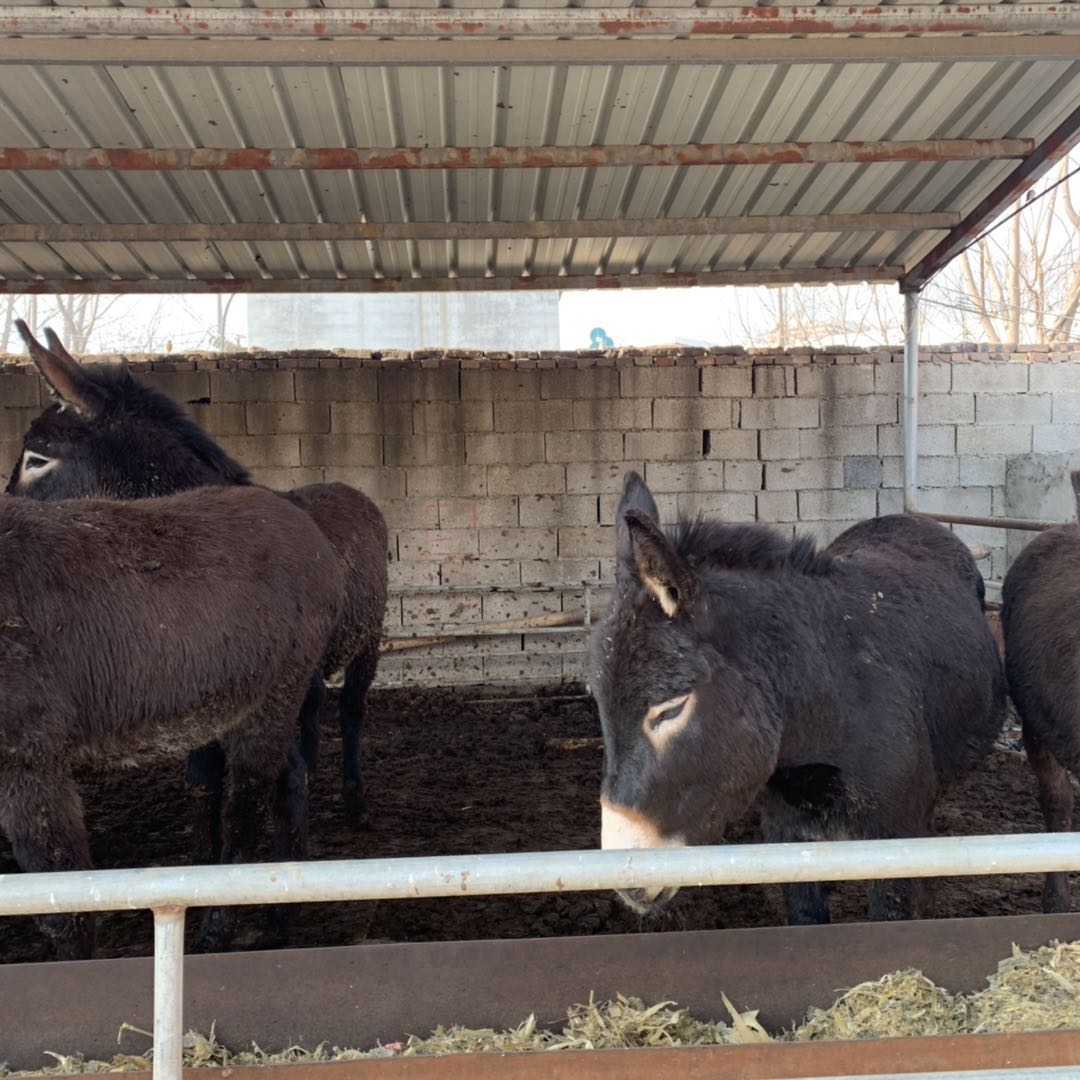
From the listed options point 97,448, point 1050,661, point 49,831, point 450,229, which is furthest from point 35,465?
point 1050,661

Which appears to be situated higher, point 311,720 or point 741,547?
point 741,547

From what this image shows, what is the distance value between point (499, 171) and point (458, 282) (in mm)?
2305

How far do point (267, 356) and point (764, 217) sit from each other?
192 inches

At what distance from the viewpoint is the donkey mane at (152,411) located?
4754 millimetres

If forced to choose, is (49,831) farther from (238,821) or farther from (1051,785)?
A: (1051,785)

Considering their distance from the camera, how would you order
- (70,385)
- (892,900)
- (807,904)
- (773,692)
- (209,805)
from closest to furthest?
(773,692)
(892,900)
(807,904)
(209,805)
(70,385)

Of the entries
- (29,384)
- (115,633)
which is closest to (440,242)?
(29,384)

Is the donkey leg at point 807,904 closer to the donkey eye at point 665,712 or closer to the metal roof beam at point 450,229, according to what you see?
the donkey eye at point 665,712

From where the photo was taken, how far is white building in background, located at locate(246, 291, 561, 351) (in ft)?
86.1

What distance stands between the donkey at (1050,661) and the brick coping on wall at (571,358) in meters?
4.85

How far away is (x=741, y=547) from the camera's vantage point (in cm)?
303

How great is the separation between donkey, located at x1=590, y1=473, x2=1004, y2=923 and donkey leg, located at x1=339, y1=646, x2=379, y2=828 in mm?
3231

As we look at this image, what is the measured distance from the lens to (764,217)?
293 inches

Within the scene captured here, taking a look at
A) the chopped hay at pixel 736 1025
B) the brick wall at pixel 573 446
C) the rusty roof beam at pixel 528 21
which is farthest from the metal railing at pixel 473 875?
the brick wall at pixel 573 446
